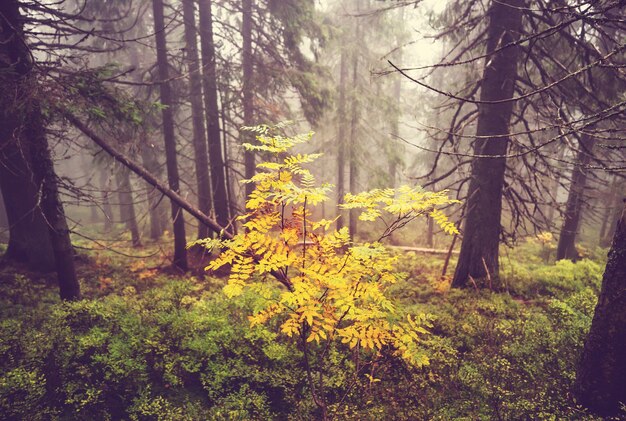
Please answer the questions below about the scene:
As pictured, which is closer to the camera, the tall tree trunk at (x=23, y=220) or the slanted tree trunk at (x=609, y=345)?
the slanted tree trunk at (x=609, y=345)

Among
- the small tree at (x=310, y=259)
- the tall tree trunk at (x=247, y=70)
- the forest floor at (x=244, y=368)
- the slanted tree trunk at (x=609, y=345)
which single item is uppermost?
the tall tree trunk at (x=247, y=70)

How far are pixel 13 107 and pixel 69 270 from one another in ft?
10.1

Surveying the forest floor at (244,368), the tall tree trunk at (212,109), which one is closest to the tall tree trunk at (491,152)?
the forest floor at (244,368)

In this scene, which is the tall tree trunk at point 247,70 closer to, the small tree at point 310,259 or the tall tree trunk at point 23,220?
the tall tree trunk at point 23,220

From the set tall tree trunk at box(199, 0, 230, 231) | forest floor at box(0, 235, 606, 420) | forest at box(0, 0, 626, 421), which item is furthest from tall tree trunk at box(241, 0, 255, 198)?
forest floor at box(0, 235, 606, 420)

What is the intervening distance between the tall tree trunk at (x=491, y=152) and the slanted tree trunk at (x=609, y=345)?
10.9ft

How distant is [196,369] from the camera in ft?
16.1

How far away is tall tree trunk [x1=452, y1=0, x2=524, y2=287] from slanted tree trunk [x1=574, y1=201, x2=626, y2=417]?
333 centimetres

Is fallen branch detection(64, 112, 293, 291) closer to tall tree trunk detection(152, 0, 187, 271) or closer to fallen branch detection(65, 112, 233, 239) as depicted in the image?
fallen branch detection(65, 112, 233, 239)

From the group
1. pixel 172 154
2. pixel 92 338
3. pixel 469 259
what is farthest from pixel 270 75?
pixel 92 338

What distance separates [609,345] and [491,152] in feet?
15.2

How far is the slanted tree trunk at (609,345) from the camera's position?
3.77 meters

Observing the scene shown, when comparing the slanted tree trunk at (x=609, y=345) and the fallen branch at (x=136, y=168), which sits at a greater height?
the fallen branch at (x=136, y=168)

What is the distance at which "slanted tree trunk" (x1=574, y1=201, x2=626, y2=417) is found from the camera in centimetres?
377
